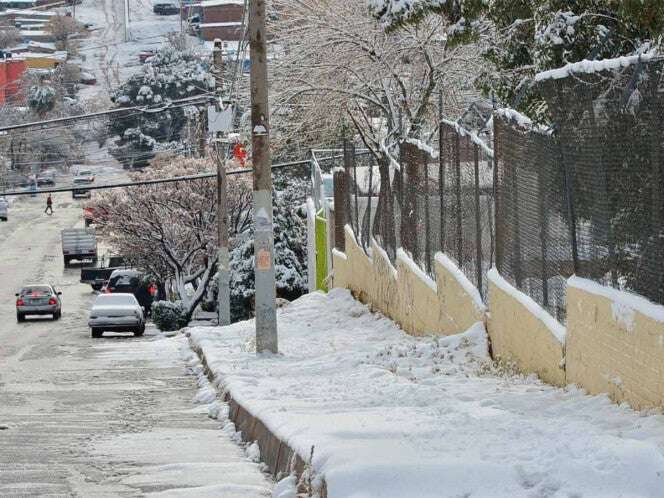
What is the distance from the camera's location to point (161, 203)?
53.8 meters

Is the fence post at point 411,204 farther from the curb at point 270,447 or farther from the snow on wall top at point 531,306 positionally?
the curb at point 270,447

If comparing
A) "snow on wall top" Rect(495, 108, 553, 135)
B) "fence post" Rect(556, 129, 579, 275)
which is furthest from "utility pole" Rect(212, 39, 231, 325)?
"fence post" Rect(556, 129, 579, 275)

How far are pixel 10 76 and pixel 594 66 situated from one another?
17252 cm

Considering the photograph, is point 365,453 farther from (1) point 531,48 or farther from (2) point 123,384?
(2) point 123,384

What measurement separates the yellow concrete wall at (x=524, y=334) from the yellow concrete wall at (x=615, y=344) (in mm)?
472

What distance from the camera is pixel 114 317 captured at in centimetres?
4225

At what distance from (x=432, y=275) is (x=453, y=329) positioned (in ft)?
5.85

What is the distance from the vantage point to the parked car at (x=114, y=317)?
138ft

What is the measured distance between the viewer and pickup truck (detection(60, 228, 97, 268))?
86312 millimetres

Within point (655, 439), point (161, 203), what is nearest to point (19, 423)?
point (655, 439)

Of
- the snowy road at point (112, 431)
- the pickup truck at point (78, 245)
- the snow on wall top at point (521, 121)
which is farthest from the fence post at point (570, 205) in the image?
the pickup truck at point (78, 245)

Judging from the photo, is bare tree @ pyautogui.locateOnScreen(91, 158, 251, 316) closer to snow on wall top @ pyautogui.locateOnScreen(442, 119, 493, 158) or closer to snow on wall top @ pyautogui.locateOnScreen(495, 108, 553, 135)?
snow on wall top @ pyautogui.locateOnScreen(442, 119, 493, 158)

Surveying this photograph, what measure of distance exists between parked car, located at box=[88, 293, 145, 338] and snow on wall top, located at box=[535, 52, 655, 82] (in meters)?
32.2

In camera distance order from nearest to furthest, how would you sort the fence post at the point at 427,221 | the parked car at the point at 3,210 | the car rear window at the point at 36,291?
the fence post at the point at 427,221
the car rear window at the point at 36,291
the parked car at the point at 3,210
